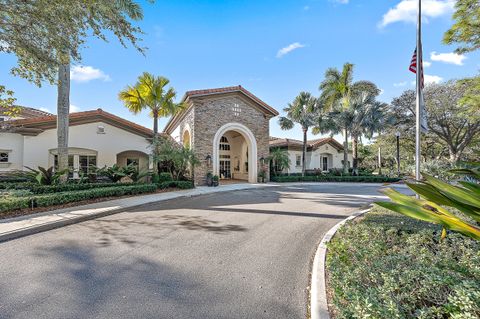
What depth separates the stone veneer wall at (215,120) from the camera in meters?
16.9

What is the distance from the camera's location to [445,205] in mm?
1870

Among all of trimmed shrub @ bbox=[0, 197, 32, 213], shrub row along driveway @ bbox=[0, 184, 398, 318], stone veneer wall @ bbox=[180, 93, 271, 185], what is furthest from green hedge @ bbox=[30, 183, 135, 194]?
stone veneer wall @ bbox=[180, 93, 271, 185]

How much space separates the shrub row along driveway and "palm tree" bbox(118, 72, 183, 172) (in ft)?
29.9

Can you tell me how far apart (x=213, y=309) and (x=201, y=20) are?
11559 millimetres

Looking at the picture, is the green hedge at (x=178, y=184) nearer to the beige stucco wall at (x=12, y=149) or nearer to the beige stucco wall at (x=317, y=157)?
the beige stucco wall at (x=12, y=149)

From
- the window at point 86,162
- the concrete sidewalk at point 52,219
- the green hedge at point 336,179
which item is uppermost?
the window at point 86,162

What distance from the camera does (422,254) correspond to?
113 inches

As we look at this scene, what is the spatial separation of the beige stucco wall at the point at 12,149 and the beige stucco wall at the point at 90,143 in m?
0.30

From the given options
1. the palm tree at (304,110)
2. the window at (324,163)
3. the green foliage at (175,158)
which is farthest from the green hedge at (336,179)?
the green foliage at (175,158)

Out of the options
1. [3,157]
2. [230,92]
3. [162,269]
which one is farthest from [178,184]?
[162,269]

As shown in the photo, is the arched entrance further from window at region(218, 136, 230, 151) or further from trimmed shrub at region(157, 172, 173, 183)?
trimmed shrub at region(157, 172, 173, 183)

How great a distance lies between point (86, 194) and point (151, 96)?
23.9 feet

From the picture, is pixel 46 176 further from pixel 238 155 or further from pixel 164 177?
pixel 238 155

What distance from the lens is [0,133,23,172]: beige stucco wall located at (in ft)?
39.4
